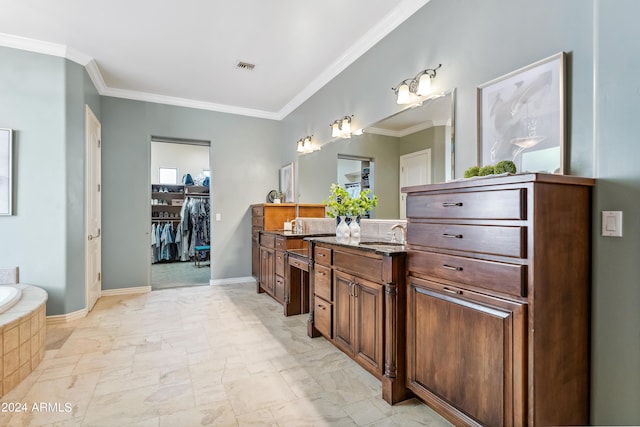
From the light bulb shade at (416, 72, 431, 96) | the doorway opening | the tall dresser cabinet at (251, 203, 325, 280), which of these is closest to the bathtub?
the tall dresser cabinet at (251, 203, 325, 280)

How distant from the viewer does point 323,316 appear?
8.86 ft

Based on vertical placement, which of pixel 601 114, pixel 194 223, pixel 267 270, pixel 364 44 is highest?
pixel 364 44

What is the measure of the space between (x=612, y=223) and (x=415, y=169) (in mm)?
1361

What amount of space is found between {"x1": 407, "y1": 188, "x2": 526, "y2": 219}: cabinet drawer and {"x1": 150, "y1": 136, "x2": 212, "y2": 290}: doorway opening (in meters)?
5.70

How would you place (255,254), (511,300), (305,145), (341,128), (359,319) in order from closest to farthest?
(511,300)
(359,319)
(341,128)
(305,145)
(255,254)

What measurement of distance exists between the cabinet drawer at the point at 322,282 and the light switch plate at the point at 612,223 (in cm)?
171

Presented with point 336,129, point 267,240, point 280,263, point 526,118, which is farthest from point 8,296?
point 526,118

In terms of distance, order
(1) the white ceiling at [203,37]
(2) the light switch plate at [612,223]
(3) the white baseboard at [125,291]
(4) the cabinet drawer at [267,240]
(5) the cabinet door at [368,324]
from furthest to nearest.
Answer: (3) the white baseboard at [125,291] → (4) the cabinet drawer at [267,240] → (1) the white ceiling at [203,37] → (5) the cabinet door at [368,324] → (2) the light switch plate at [612,223]

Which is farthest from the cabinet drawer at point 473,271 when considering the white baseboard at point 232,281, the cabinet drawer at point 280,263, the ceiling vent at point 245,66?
the white baseboard at point 232,281

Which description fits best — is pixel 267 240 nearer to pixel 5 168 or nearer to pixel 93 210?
pixel 93 210

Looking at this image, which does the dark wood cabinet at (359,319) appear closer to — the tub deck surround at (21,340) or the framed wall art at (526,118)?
the framed wall art at (526,118)

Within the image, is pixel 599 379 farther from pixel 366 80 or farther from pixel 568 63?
pixel 366 80

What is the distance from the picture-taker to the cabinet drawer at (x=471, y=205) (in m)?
1.31

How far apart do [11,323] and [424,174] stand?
3.12 m
